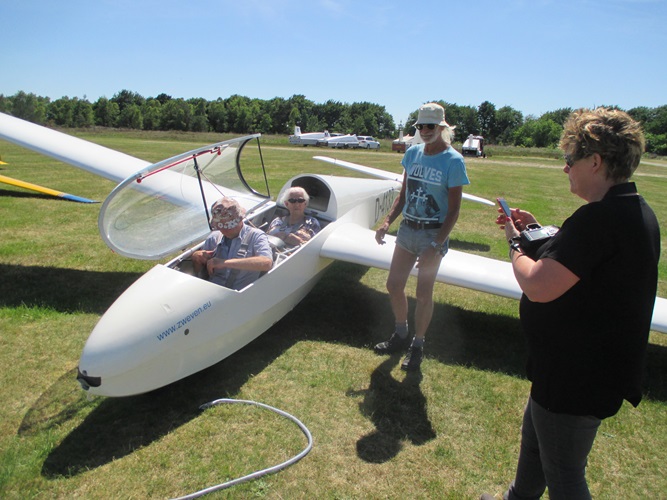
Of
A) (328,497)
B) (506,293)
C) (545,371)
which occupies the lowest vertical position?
(328,497)

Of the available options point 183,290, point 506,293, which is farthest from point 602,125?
point 506,293

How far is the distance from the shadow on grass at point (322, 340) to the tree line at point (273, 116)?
63624 mm

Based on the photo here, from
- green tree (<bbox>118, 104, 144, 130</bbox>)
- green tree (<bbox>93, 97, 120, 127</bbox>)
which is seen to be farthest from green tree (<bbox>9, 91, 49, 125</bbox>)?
green tree (<bbox>118, 104, 144, 130</bbox>)

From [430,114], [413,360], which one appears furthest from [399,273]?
[430,114]

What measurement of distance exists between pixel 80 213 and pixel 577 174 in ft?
31.6

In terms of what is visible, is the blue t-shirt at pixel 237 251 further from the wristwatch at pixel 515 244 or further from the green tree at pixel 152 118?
the green tree at pixel 152 118

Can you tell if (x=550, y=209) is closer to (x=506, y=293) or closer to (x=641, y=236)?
(x=506, y=293)

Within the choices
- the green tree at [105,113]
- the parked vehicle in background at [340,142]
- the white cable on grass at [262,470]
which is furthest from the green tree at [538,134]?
the white cable on grass at [262,470]

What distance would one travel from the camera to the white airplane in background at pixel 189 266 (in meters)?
3.06

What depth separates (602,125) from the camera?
1548 millimetres

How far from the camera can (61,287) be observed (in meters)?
5.48

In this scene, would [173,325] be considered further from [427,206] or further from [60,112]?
[60,112]

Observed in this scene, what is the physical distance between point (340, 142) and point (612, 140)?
48.5 meters

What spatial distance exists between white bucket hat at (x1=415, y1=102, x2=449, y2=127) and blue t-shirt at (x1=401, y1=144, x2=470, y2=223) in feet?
0.88
